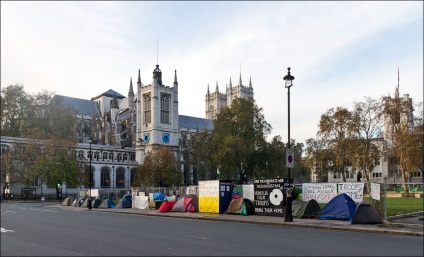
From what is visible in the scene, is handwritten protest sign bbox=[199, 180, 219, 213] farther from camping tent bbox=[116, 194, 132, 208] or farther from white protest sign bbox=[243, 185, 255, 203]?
camping tent bbox=[116, 194, 132, 208]

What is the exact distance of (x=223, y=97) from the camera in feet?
475

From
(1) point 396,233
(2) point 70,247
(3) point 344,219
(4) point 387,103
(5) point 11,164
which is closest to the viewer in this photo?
(2) point 70,247

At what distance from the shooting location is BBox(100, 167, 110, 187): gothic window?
83312 mm

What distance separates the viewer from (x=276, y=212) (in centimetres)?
2527

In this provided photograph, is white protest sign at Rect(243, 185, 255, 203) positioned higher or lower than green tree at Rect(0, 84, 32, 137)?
lower

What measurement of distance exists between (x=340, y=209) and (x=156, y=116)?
71.9 metres

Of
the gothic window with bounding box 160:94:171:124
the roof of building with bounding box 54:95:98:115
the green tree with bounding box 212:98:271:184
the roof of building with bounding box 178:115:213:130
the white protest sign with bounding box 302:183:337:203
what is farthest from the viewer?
the roof of building with bounding box 178:115:213:130

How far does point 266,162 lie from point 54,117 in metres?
43.7

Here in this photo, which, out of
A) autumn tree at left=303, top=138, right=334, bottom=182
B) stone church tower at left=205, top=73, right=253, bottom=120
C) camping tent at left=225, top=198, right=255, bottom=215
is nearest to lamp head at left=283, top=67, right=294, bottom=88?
camping tent at left=225, top=198, right=255, bottom=215

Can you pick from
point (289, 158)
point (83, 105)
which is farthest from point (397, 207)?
point (83, 105)

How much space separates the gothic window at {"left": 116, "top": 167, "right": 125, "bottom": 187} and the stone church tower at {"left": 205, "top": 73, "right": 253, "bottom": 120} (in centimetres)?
5332

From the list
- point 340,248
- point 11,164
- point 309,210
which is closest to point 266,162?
point 11,164

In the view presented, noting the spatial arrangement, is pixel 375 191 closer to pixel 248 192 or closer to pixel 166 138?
pixel 248 192

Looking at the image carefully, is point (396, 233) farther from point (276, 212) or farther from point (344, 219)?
point (276, 212)
